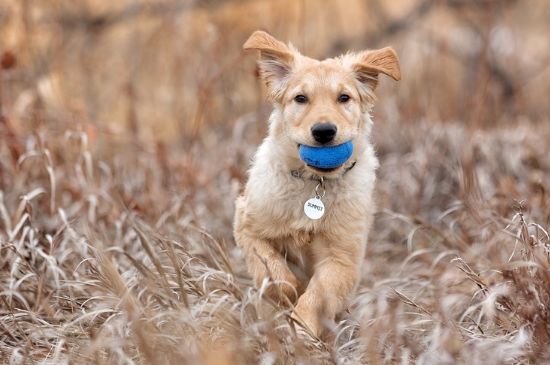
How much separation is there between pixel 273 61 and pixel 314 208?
0.78 metres

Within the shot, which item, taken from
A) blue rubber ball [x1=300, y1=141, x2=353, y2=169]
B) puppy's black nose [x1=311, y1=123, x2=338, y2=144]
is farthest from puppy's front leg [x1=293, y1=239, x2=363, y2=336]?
puppy's black nose [x1=311, y1=123, x2=338, y2=144]

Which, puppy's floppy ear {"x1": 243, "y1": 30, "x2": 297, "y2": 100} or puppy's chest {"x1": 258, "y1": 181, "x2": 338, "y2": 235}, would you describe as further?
puppy's floppy ear {"x1": 243, "y1": 30, "x2": 297, "y2": 100}

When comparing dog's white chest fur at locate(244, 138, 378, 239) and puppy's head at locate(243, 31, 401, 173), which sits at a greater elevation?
puppy's head at locate(243, 31, 401, 173)

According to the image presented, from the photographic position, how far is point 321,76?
354cm

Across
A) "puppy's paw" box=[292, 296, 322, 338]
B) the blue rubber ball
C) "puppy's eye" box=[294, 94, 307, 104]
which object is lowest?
"puppy's paw" box=[292, 296, 322, 338]

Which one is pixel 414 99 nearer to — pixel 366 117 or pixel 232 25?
pixel 232 25

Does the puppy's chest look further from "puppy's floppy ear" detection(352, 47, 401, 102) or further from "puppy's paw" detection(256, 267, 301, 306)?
"puppy's floppy ear" detection(352, 47, 401, 102)

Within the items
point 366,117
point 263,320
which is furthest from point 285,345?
point 366,117

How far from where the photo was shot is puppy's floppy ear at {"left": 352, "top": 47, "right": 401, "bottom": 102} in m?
3.61

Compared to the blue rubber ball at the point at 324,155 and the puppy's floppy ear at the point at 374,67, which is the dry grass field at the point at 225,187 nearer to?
the blue rubber ball at the point at 324,155

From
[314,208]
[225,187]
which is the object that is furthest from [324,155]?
[225,187]

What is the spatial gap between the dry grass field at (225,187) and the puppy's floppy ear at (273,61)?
0.80 meters

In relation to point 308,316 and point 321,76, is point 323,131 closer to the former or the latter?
point 321,76

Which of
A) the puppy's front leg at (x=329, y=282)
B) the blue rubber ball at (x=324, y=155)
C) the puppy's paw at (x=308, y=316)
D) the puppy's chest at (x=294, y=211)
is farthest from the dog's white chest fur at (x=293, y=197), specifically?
the puppy's paw at (x=308, y=316)
